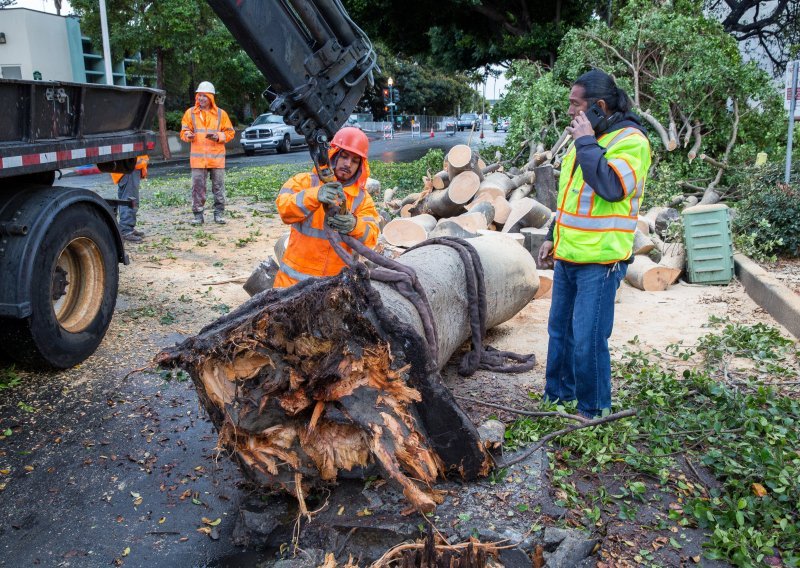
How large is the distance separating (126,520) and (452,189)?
21.0 feet

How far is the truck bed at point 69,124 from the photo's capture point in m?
4.34

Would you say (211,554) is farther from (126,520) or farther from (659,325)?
(659,325)

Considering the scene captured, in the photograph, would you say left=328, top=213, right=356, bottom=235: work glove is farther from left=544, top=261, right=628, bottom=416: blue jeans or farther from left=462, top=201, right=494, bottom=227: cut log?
left=462, top=201, right=494, bottom=227: cut log

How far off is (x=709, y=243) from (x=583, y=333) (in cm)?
395

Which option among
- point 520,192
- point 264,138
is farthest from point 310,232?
point 264,138

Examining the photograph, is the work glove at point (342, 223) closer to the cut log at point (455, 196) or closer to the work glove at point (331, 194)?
the work glove at point (331, 194)

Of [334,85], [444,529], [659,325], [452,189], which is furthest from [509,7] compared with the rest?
[444,529]

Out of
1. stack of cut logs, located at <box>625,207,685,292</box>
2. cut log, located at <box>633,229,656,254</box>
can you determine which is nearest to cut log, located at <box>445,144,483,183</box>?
stack of cut logs, located at <box>625,207,685,292</box>

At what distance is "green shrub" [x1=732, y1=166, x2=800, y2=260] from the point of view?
7.49 metres

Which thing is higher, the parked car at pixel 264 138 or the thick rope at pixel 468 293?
the parked car at pixel 264 138

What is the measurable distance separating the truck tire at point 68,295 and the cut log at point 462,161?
5088mm

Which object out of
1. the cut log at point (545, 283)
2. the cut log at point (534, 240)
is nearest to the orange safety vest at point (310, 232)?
the cut log at point (545, 283)

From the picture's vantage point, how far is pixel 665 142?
1025 centimetres

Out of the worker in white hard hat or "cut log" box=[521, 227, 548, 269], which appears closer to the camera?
"cut log" box=[521, 227, 548, 269]
